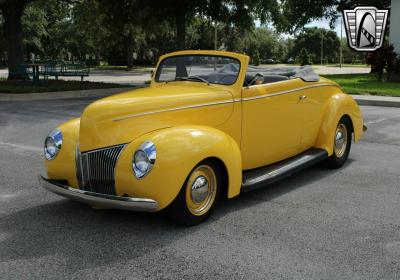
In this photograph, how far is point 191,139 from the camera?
14.0 feet

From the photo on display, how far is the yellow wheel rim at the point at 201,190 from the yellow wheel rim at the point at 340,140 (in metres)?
2.73

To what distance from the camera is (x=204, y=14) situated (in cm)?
2189

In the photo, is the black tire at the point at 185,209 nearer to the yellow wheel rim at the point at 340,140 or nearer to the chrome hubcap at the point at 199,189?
the chrome hubcap at the point at 199,189

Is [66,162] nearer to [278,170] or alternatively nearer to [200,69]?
[200,69]

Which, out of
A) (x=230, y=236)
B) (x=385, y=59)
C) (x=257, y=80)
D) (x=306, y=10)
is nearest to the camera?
(x=230, y=236)

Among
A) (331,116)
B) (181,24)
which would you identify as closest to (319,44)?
(181,24)

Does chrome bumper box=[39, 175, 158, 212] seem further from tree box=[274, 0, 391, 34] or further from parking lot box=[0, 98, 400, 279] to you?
tree box=[274, 0, 391, 34]

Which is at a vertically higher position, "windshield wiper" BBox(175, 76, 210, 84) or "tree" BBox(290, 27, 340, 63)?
"tree" BBox(290, 27, 340, 63)

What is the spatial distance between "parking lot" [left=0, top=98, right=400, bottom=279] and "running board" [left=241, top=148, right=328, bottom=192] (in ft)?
0.83

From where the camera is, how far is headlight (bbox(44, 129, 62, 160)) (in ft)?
15.6

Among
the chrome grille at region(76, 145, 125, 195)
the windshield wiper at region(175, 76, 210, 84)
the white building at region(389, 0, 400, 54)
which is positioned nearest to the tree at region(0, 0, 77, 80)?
the windshield wiper at region(175, 76, 210, 84)

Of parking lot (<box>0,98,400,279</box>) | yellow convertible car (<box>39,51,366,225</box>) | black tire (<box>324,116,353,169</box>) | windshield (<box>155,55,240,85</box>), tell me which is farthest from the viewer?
black tire (<box>324,116,353,169</box>)

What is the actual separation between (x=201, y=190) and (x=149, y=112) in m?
0.88

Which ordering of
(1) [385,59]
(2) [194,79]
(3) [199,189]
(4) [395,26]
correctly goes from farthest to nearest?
(4) [395,26]
(1) [385,59]
(2) [194,79]
(3) [199,189]
